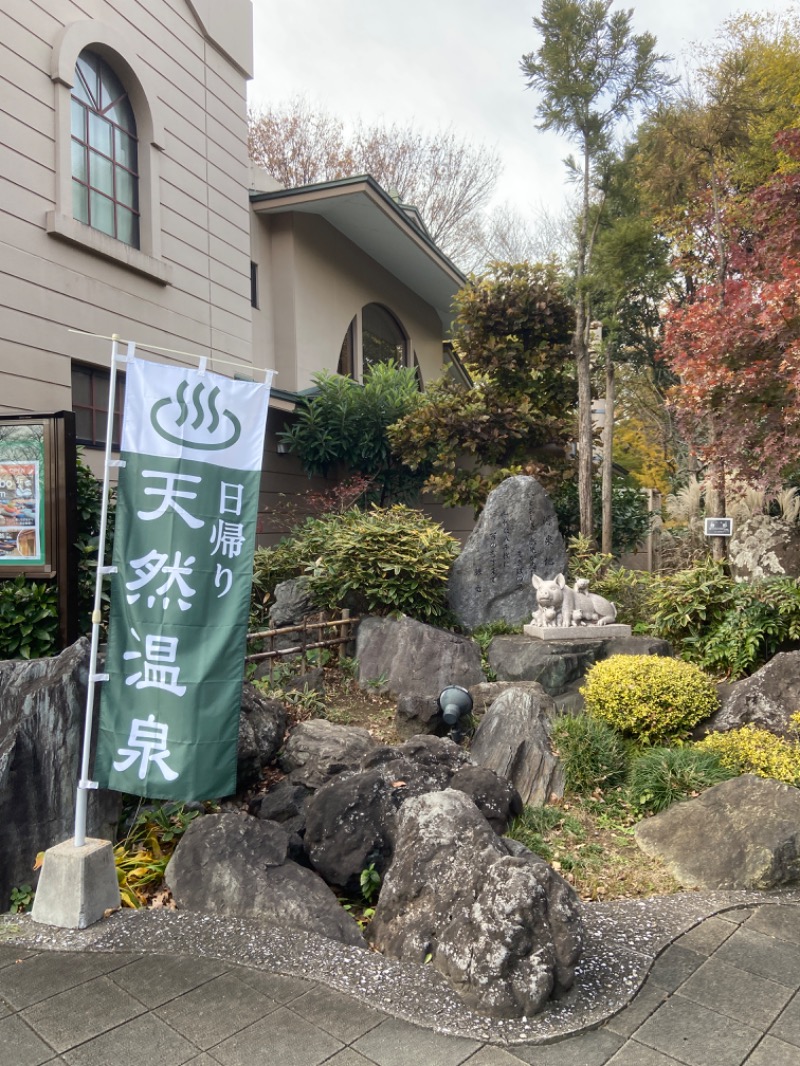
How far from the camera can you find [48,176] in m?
8.39

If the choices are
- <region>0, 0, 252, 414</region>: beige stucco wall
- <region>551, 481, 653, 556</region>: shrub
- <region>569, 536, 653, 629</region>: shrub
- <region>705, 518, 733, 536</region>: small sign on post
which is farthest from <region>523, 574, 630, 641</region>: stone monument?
<region>0, 0, 252, 414</region>: beige stucco wall

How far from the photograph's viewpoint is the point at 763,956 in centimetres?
356

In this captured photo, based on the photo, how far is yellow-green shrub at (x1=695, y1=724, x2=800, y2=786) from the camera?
207 inches

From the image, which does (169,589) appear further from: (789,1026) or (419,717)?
(789,1026)

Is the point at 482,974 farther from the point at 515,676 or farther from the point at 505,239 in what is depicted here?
the point at 505,239

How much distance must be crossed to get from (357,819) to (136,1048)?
172cm

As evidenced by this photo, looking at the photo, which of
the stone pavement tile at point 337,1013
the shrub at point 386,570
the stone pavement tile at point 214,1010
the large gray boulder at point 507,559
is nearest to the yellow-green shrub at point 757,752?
the large gray boulder at point 507,559

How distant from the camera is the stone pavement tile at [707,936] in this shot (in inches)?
143

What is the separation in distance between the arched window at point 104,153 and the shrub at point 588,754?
8.07 m

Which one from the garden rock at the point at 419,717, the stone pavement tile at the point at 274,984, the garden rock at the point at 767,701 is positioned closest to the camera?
the stone pavement tile at the point at 274,984

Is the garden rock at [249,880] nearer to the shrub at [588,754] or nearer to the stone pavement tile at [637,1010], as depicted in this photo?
the stone pavement tile at [637,1010]

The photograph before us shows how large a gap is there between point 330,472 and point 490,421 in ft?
10.7

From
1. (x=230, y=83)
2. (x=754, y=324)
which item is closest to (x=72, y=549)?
(x=754, y=324)

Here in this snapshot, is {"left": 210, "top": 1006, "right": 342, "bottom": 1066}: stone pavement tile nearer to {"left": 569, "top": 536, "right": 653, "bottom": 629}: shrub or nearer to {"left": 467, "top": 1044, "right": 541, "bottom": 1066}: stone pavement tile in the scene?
{"left": 467, "top": 1044, "right": 541, "bottom": 1066}: stone pavement tile
